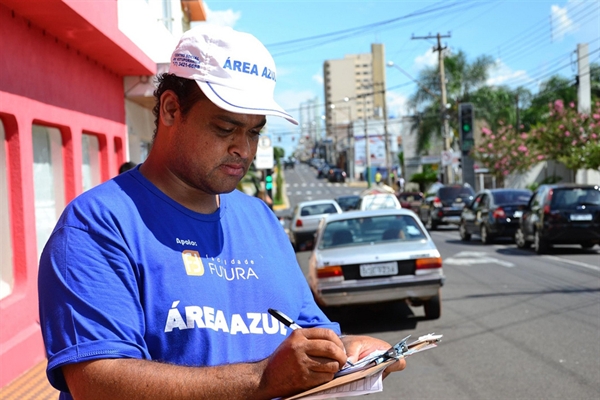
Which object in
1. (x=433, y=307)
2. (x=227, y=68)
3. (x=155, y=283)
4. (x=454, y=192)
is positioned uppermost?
(x=227, y=68)

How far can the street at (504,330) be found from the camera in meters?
6.50

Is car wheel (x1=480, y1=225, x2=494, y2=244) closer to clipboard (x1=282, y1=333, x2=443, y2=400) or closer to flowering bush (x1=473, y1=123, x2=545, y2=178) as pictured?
clipboard (x1=282, y1=333, x2=443, y2=400)

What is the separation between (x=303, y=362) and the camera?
5.47 ft

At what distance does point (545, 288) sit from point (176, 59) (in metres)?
10.9

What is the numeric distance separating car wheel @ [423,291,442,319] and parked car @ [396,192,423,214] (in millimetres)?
26926

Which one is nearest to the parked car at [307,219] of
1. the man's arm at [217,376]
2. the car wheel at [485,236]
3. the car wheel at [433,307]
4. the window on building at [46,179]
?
the car wheel at [485,236]

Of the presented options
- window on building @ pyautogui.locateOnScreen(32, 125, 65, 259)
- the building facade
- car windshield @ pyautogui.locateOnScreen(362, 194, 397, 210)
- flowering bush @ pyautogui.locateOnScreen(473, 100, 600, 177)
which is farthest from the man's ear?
flowering bush @ pyautogui.locateOnScreen(473, 100, 600, 177)

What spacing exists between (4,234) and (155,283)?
20.9ft

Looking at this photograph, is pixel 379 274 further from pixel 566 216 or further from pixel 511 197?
pixel 511 197

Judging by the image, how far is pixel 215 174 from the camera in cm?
209

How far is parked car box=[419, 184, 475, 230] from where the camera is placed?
29625 millimetres

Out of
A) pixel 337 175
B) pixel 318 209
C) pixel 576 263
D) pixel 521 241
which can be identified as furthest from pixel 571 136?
pixel 337 175

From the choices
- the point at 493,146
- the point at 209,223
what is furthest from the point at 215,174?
the point at 493,146

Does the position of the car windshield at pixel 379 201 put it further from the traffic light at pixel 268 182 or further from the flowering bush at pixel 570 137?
the flowering bush at pixel 570 137
